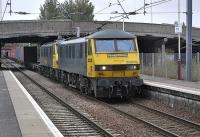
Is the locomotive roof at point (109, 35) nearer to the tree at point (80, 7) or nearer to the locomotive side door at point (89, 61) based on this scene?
the locomotive side door at point (89, 61)

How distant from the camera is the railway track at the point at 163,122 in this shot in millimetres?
14197

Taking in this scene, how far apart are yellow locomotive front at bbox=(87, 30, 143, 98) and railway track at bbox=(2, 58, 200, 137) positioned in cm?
103

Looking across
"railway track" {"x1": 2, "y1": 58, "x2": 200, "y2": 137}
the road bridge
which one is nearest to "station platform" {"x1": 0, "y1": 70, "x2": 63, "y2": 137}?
"railway track" {"x1": 2, "y1": 58, "x2": 200, "y2": 137}

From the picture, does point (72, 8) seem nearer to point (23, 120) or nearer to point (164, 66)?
point (164, 66)

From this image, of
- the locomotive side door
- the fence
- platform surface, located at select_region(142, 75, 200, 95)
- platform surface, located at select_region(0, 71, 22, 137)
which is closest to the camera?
platform surface, located at select_region(0, 71, 22, 137)

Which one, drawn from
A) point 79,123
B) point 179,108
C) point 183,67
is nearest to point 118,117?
point 79,123

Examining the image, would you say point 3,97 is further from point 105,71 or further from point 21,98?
point 105,71

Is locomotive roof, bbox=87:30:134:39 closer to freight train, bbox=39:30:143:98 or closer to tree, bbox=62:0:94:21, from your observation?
freight train, bbox=39:30:143:98

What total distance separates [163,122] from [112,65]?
597 centimetres

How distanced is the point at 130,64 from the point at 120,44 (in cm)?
109

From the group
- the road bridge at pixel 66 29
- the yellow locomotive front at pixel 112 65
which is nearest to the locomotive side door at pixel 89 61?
the yellow locomotive front at pixel 112 65

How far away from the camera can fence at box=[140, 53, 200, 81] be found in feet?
106

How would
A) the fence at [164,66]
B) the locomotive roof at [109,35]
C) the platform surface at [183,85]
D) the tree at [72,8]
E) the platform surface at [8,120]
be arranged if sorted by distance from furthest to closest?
the tree at [72,8] < the fence at [164,66] < the locomotive roof at [109,35] < the platform surface at [183,85] < the platform surface at [8,120]

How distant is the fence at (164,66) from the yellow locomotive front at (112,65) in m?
8.73
